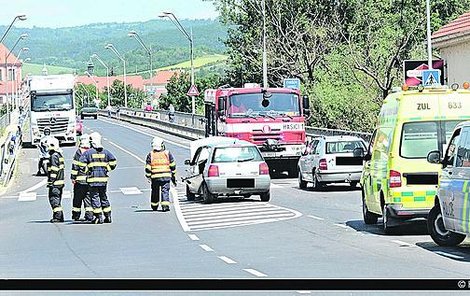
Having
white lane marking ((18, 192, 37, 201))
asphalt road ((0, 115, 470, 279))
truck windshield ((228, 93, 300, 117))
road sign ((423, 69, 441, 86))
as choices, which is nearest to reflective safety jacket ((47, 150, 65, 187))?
asphalt road ((0, 115, 470, 279))

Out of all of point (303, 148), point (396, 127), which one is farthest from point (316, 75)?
point (396, 127)

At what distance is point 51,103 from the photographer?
192 feet

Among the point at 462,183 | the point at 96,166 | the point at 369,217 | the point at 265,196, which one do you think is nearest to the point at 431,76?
the point at 265,196

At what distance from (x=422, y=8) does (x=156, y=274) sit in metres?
49.1

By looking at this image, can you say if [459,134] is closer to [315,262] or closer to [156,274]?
[315,262]

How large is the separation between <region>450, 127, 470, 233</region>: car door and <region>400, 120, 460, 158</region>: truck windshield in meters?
2.18

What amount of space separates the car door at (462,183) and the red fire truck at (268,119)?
63.9 feet

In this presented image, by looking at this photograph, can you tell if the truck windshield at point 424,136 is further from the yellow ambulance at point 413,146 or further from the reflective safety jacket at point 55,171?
the reflective safety jacket at point 55,171

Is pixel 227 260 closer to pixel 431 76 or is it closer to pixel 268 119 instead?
pixel 431 76

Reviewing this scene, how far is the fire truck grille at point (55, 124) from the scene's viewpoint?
58.1 m

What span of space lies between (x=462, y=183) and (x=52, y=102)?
45.8 metres

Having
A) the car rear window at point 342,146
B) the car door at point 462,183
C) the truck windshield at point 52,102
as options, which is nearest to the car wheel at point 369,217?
the car door at point 462,183

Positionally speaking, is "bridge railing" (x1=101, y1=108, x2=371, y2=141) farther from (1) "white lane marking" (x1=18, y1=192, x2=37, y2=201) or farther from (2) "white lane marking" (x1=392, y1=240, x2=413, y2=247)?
(2) "white lane marking" (x1=392, y1=240, x2=413, y2=247)

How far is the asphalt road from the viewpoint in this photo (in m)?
13.7
